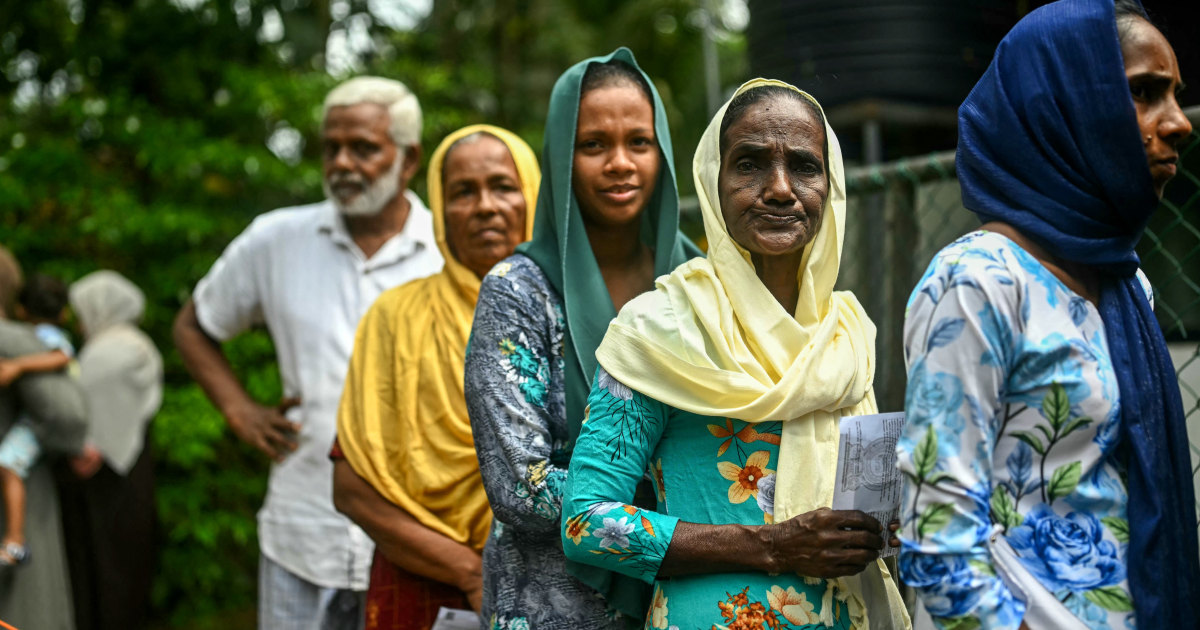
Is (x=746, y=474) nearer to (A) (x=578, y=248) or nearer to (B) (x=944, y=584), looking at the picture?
(B) (x=944, y=584)

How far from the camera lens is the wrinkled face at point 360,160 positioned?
4348mm

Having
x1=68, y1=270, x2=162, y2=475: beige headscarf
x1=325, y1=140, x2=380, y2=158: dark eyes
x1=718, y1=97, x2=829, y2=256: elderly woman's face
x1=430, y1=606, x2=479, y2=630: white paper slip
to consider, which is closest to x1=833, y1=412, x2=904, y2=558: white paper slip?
x1=718, y1=97, x2=829, y2=256: elderly woman's face

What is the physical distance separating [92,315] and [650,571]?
6.15m

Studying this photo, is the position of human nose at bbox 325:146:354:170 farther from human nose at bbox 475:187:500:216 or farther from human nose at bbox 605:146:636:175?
human nose at bbox 605:146:636:175

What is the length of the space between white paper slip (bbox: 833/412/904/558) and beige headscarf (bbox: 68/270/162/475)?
5.72m

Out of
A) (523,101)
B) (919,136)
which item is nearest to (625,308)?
(919,136)

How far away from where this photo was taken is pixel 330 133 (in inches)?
175

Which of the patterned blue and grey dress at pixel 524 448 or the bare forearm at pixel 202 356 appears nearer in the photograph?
the patterned blue and grey dress at pixel 524 448

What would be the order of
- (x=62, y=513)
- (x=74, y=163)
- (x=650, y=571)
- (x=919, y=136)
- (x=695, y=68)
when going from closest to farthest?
(x=650, y=571)
(x=919, y=136)
(x=62, y=513)
(x=74, y=163)
(x=695, y=68)

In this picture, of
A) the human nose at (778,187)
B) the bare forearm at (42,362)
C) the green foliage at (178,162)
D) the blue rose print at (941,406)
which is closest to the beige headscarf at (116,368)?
the green foliage at (178,162)

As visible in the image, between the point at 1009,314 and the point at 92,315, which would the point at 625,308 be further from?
the point at 92,315

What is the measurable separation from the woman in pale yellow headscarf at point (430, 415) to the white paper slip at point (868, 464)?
4.24ft

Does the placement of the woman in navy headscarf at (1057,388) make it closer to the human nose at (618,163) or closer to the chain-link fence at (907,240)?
the human nose at (618,163)

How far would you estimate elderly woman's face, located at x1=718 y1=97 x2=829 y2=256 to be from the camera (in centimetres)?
217
